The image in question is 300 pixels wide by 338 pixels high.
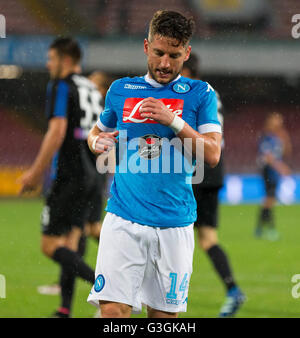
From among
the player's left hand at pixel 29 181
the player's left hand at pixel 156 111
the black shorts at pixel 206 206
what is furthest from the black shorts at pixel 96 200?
the player's left hand at pixel 156 111

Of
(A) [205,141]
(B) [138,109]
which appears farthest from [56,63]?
(A) [205,141]

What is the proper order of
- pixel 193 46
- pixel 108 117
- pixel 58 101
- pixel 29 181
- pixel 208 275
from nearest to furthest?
pixel 108 117 < pixel 29 181 < pixel 58 101 < pixel 208 275 < pixel 193 46

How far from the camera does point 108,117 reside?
10.3 feet

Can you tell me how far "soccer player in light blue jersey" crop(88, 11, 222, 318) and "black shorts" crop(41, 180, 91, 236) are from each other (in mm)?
1369

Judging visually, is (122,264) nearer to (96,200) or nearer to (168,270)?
(168,270)

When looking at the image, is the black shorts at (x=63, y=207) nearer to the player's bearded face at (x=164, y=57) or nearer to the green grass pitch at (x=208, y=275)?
the green grass pitch at (x=208, y=275)

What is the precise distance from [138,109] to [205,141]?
34 centimetres

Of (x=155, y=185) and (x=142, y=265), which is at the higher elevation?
(x=155, y=185)

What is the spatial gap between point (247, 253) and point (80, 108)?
3918 mm

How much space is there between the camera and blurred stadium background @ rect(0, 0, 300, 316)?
51.8 ft

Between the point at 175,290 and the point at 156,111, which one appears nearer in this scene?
the point at 156,111

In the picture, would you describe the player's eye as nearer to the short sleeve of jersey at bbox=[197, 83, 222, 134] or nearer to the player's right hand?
the short sleeve of jersey at bbox=[197, 83, 222, 134]

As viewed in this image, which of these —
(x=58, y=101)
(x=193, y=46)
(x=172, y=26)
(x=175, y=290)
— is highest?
(x=193, y=46)

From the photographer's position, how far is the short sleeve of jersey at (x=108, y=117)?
309 centimetres
